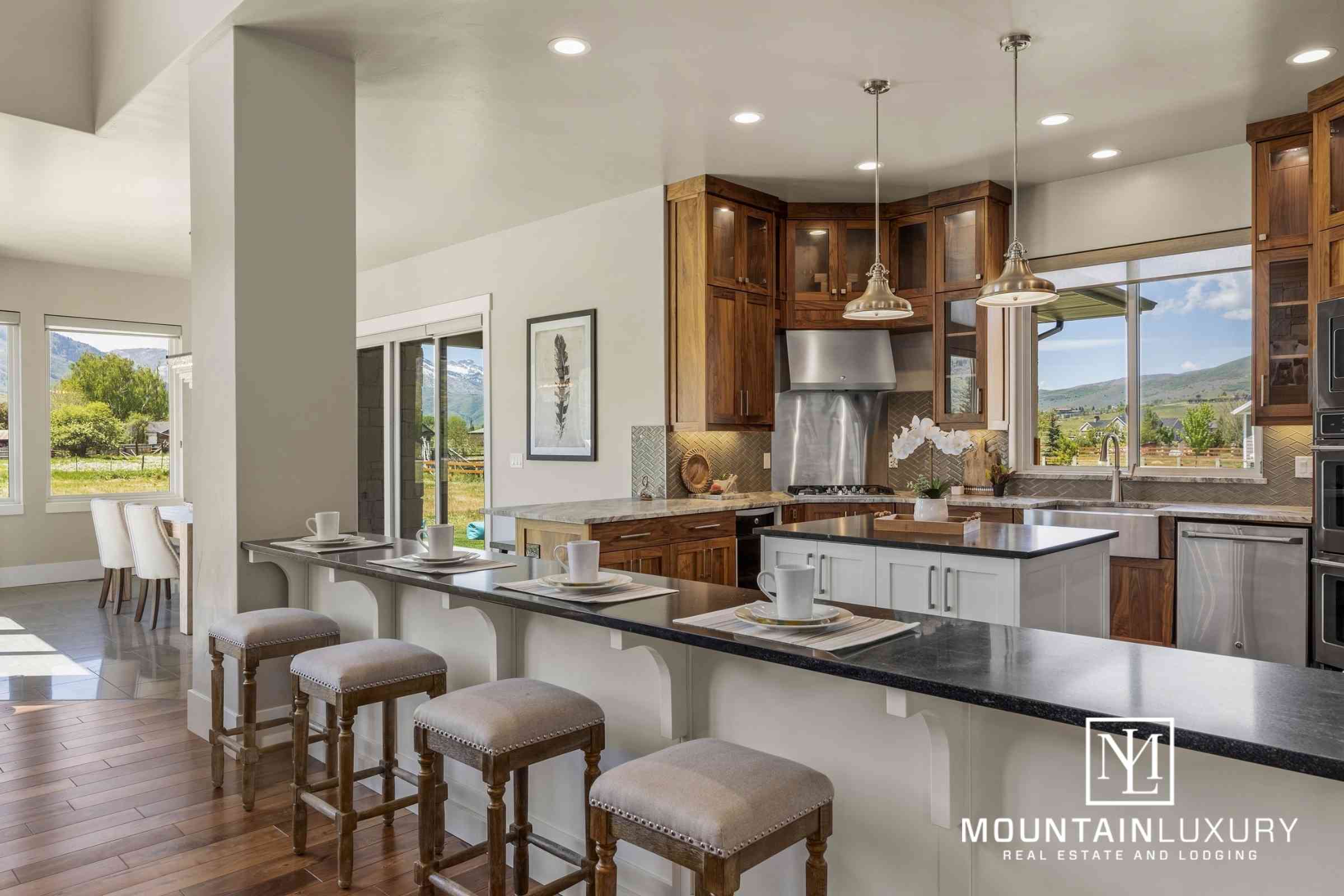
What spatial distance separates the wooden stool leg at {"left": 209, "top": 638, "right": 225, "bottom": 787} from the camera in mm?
3115

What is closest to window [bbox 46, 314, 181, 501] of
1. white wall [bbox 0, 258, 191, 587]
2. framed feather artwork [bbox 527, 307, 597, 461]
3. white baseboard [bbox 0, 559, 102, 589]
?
white wall [bbox 0, 258, 191, 587]

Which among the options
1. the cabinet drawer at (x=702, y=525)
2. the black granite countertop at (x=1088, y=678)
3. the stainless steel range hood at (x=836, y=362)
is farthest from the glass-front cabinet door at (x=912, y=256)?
the black granite countertop at (x=1088, y=678)

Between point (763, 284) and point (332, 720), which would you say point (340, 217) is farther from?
point (763, 284)

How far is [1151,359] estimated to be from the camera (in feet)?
17.4

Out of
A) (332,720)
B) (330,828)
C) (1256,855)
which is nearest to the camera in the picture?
(1256,855)

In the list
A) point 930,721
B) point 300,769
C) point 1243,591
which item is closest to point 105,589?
point 300,769

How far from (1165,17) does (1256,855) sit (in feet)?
10.6

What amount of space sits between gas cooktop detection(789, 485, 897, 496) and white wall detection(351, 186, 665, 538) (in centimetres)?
116

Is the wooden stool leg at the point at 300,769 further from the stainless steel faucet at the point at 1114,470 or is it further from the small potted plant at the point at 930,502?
the stainless steel faucet at the point at 1114,470

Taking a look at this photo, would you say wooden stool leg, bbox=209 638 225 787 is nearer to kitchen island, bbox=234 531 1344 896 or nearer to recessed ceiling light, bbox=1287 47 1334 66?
kitchen island, bbox=234 531 1344 896

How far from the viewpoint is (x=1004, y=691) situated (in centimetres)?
135

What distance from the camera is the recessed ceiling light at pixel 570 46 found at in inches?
139

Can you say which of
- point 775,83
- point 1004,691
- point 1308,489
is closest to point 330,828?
point 1004,691

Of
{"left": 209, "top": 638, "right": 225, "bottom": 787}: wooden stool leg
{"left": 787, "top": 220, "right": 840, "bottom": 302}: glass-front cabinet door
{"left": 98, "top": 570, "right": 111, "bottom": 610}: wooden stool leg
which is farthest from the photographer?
{"left": 98, "top": 570, "right": 111, "bottom": 610}: wooden stool leg
